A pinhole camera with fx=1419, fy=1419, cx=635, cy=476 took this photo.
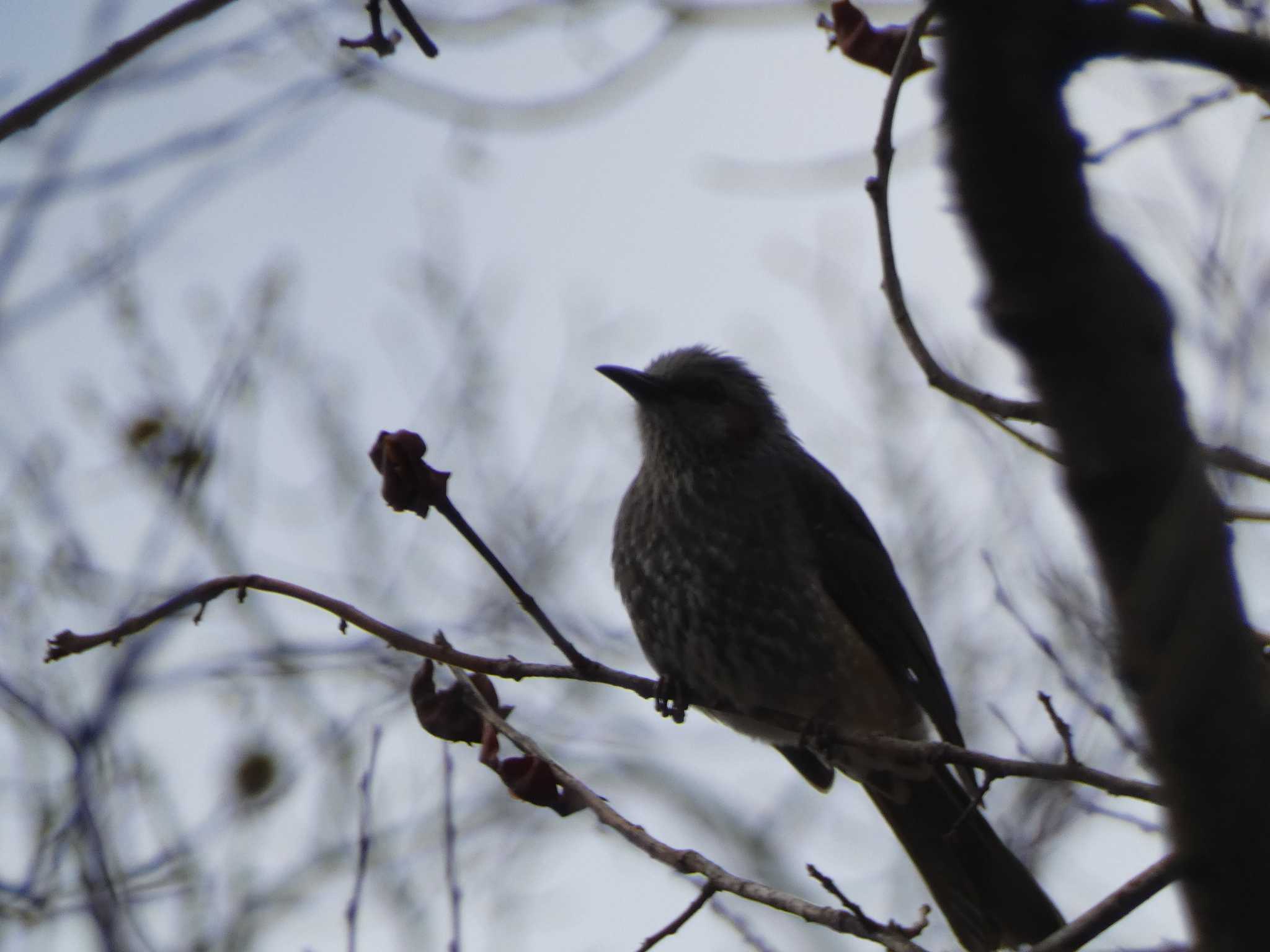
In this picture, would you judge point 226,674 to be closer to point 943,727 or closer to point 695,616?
point 695,616

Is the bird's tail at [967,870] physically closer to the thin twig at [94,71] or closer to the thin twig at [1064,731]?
the thin twig at [1064,731]

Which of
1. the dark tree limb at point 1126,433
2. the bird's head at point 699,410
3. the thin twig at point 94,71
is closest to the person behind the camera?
the dark tree limb at point 1126,433

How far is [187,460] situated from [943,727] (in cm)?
254

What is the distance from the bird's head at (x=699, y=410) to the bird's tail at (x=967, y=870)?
130 cm

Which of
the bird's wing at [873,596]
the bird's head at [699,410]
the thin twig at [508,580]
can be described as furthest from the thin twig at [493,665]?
the bird's head at [699,410]

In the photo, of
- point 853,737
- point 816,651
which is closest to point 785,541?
point 816,651

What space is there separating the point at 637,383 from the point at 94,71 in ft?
11.3

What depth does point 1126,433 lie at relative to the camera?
0.99 metres

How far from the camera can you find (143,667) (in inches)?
137

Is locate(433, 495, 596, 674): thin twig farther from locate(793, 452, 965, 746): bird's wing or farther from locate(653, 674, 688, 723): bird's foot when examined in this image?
locate(793, 452, 965, 746): bird's wing

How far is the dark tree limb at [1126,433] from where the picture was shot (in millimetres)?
993

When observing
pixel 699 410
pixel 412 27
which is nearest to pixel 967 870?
pixel 699 410

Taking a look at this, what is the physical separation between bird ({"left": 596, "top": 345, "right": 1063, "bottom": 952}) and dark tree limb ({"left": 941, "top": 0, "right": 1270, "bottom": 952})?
2.95 m

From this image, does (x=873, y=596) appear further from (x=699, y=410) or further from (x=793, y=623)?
(x=699, y=410)
